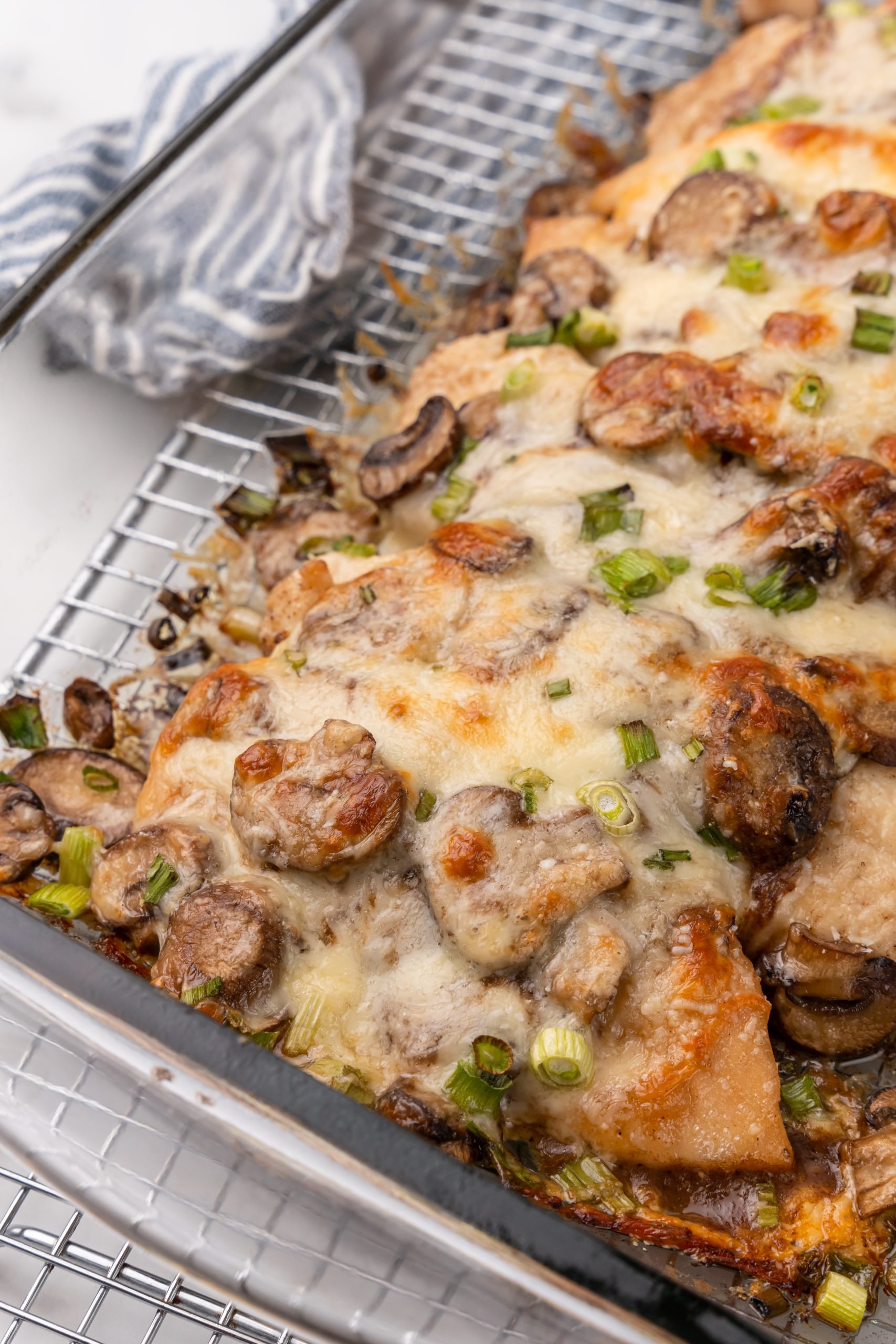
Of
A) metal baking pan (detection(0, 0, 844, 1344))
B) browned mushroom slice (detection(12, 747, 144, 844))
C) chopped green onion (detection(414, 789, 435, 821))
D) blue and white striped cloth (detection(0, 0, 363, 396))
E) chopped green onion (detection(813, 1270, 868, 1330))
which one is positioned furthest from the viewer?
blue and white striped cloth (detection(0, 0, 363, 396))

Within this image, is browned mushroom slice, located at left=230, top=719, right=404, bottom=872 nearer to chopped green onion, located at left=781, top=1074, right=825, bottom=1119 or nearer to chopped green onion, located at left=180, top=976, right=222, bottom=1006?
chopped green onion, located at left=180, top=976, right=222, bottom=1006

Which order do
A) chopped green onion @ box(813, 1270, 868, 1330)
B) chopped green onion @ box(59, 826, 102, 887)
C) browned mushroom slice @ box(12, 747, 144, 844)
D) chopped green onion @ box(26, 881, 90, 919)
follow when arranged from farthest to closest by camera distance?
browned mushroom slice @ box(12, 747, 144, 844) < chopped green onion @ box(59, 826, 102, 887) < chopped green onion @ box(26, 881, 90, 919) < chopped green onion @ box(813, 1270, 868, 1330)

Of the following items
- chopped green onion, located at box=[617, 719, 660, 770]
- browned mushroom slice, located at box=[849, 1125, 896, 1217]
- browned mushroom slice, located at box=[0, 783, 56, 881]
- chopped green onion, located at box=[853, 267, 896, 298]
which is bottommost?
browned mushroom slice, located at box=[0, 783, 56, 881]

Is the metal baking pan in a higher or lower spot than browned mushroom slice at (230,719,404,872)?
lower

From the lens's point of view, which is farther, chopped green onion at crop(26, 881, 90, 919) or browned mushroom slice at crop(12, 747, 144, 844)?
browned mushroom slice at crop(12, 747, 144, 844)

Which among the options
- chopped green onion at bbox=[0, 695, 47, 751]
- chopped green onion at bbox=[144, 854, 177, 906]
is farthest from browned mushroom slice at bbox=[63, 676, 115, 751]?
chopped green onion at bbox=[144, 854, 177, 906]

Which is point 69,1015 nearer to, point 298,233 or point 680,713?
point 680,713

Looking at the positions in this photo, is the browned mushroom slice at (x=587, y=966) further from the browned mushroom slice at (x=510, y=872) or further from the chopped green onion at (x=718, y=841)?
the chopped green onion at (x=718, y=841)

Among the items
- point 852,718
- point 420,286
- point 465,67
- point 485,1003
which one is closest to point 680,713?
point 852,718
